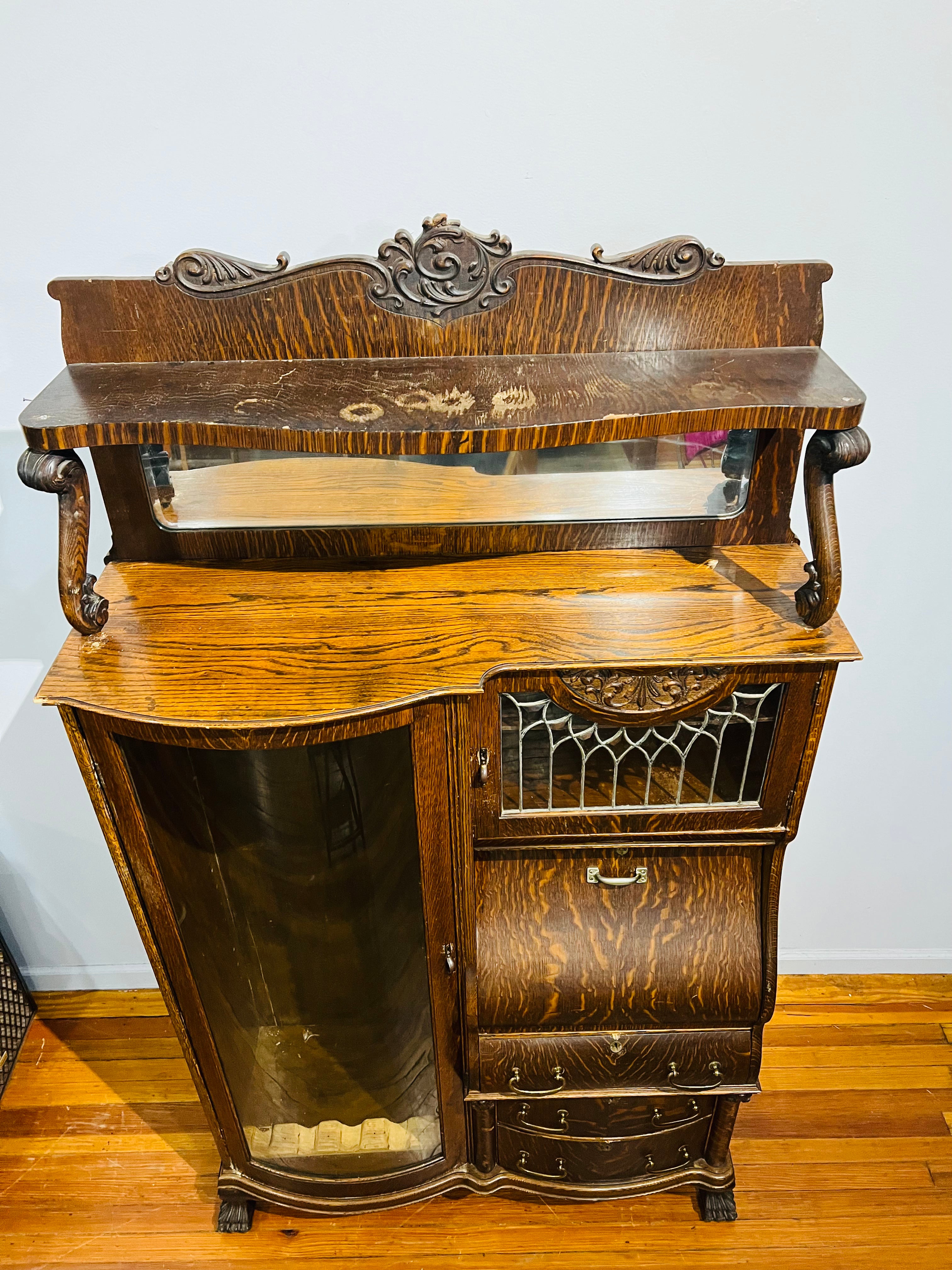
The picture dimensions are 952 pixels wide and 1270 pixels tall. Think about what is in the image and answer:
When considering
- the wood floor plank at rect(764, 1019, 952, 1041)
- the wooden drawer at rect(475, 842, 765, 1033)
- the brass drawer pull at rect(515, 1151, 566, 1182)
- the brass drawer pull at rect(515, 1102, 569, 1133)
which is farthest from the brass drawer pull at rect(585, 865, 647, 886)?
the wood floor plank at rect(764, 1019, 952, 1041)

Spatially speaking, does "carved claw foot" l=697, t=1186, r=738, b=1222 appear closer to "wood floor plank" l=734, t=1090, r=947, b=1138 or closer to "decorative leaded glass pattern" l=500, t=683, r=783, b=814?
"wood floor plank" l=734, t=1090, r=947, b=1138

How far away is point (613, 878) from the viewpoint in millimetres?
1400

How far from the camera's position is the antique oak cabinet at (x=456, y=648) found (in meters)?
1.15

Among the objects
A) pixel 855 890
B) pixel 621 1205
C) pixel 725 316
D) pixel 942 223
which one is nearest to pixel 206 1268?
pixel 621 1205

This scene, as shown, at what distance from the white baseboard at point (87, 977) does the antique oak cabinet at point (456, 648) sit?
68cm

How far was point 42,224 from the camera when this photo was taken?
4.22 ft

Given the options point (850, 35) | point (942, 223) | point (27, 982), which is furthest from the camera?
point (27, 982)

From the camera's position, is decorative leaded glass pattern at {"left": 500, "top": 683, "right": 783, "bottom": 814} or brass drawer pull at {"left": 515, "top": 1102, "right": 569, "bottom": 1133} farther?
brass drawer pull at {"left": 515, "top": 1102, "right": 569, "bottom": 1133}

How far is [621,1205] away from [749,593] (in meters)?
1.27

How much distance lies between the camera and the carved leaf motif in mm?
1188

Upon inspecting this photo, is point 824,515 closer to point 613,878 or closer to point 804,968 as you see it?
point 613,878

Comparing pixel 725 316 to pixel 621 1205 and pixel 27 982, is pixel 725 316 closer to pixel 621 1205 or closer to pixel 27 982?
pixel 621 1205

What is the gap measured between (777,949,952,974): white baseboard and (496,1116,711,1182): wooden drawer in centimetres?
59

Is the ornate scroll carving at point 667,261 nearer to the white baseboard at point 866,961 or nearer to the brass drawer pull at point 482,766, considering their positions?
the brass drawer pull at point 482,766
